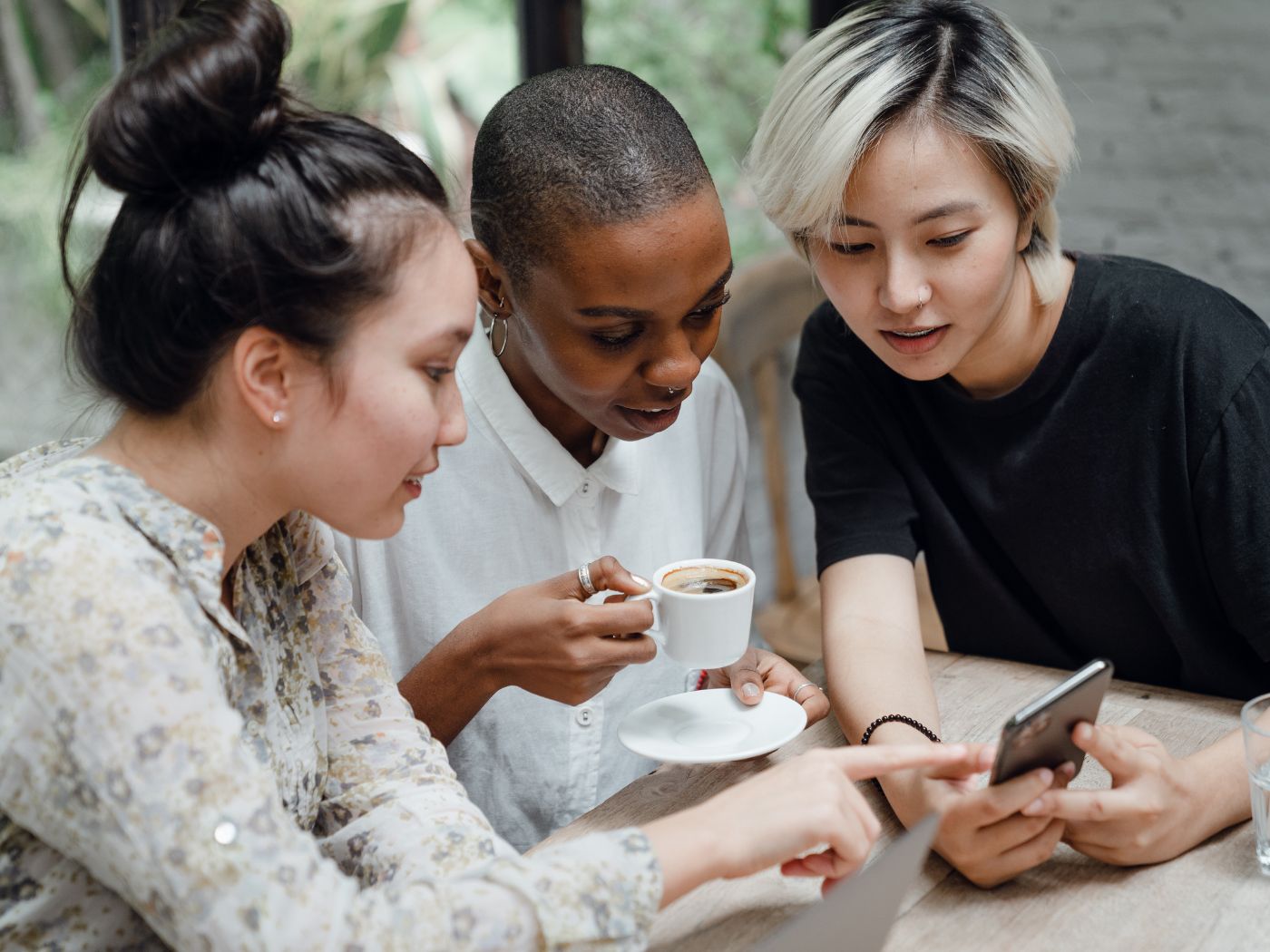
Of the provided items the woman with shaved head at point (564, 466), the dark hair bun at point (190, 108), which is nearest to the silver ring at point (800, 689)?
the woman with shaved head at point (564, 466)

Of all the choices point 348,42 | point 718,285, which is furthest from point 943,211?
point 348,42

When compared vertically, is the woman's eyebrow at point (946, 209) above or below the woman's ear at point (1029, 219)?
above

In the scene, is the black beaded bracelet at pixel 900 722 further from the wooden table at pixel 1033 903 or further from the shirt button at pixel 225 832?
the shirt button at pixel 225 832

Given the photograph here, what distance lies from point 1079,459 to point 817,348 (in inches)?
13.5

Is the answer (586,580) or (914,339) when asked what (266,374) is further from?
(914,339)

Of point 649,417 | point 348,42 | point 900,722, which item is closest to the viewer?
point 900,722

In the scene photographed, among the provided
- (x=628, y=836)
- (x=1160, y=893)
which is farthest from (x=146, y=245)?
(x=1160, y=893)

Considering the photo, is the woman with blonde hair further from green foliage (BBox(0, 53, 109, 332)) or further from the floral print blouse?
green foliage (BBox(0, 53, 109, 332))

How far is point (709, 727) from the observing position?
114 centimetres

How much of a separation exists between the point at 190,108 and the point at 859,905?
2.19 ft

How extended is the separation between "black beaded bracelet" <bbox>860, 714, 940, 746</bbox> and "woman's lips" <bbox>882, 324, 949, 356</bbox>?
1.28ft

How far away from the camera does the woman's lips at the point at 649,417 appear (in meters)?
1.29

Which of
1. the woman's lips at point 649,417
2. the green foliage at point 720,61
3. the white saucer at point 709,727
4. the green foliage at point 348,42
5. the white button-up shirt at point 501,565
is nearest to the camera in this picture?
the white saucer at point 709,727

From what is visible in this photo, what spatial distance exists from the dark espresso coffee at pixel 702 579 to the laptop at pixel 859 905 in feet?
1.16
